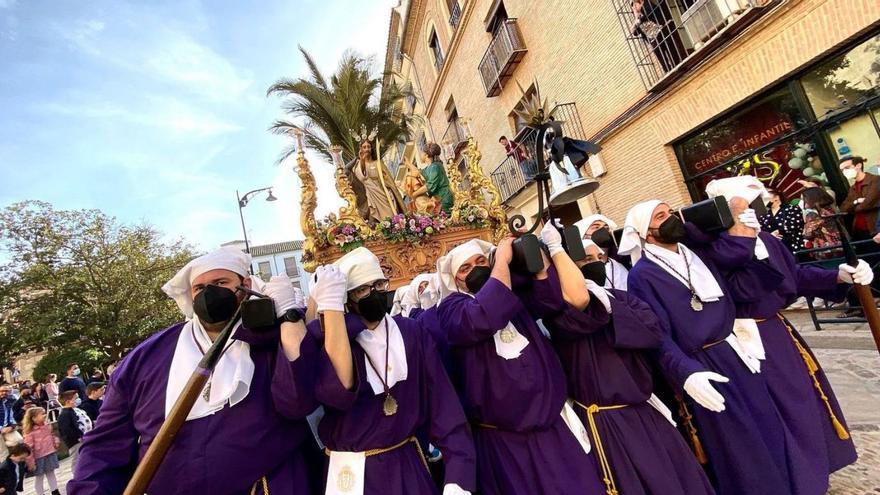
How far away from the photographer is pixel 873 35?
4.97 metres

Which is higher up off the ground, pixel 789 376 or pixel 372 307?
pixel 372 307

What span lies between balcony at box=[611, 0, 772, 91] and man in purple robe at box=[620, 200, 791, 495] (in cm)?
522

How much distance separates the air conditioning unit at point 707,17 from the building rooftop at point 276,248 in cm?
4793

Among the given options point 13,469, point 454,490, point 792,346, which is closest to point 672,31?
point 792,346

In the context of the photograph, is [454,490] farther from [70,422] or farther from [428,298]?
[70,422]

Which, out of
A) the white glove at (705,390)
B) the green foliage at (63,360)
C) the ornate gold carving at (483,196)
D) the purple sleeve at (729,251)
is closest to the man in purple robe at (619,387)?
the white glove at (705,390)

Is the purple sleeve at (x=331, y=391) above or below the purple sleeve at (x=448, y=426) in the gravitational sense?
above

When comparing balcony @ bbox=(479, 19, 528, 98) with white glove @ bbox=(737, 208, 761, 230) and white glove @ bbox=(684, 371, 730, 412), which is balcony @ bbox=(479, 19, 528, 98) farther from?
white glove @ bbox=(684, 371, 730, 412)

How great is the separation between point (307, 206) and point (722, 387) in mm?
4586

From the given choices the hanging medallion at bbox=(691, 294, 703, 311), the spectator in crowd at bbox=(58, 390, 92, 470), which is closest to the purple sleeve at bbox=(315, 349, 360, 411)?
the hanging medallion at bbox=(691, 294, 703, 311)

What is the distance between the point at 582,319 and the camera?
6.94 feet

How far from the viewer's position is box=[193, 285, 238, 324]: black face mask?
1.72 m

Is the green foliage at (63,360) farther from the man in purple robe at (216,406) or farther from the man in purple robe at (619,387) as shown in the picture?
the man in purple robe at (619,387)

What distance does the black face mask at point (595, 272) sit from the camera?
2.45m
